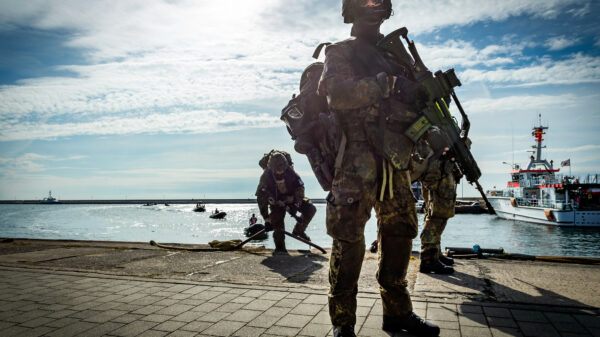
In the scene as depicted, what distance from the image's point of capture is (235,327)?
293cm

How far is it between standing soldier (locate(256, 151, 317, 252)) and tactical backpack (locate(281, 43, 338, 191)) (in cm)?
446

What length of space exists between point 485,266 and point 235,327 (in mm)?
3668

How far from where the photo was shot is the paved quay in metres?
2.89

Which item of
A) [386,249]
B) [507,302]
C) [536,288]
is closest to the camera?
[386,249]

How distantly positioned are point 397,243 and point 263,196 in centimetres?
522

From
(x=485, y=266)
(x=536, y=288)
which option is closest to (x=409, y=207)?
(x=536, y=288)

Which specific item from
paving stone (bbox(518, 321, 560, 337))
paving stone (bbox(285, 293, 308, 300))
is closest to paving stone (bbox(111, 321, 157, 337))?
paving stone (bbox(285, 293, 308, 300))

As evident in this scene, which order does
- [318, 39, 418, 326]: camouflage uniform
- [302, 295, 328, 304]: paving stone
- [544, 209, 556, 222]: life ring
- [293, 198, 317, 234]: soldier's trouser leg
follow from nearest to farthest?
[318, 39, 418, 326]: camouflage uniform
[302, 295, 328, 304]: paving stone
[293, 198, 317, 234]: soldier's trouser leg
[544, 209, 556, 222]: life ring

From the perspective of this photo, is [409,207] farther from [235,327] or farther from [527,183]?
[527,183]

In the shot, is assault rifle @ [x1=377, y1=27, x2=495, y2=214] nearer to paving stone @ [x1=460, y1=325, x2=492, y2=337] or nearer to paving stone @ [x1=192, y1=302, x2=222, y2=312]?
paving stone @ [x1=460, y1=325, x2=492, y2=337]

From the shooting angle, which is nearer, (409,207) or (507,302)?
(409,207)

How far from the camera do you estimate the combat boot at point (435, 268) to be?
4563 millimetres

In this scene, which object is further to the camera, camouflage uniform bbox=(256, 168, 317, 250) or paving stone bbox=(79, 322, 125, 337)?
camouflage uniform bbox=(256, 168, 317, 250)

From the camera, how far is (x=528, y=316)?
9.71 feet
